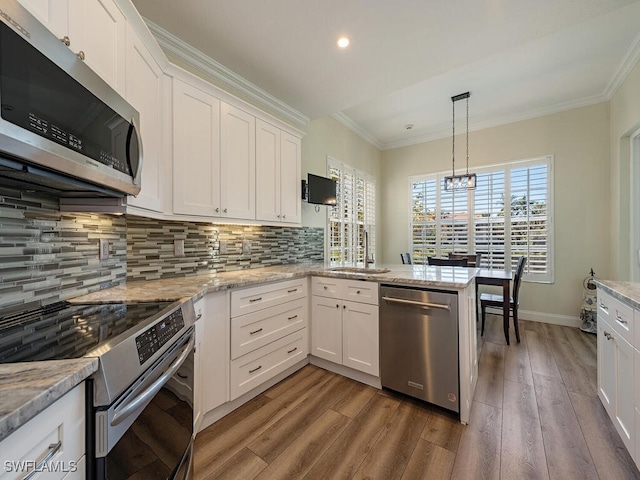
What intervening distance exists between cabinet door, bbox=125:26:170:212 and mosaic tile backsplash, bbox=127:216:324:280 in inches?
14.9

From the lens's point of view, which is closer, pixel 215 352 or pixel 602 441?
pixel 602 441

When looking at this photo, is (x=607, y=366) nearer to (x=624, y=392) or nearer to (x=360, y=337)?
(x=624, y=392)

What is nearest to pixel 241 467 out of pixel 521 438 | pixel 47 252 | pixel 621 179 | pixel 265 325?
pixel 265 325

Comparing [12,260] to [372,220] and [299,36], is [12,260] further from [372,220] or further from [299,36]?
[372,220]

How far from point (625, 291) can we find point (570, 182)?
3065 mm

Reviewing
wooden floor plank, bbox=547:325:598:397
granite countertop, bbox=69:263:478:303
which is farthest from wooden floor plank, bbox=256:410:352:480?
wooden floor plank, bbox=547:325:598:397

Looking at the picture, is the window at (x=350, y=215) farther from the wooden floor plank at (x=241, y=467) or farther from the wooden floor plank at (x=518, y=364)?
the wooden floor plank at (x=241, y=467)

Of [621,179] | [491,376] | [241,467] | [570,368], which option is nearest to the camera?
[241,467]

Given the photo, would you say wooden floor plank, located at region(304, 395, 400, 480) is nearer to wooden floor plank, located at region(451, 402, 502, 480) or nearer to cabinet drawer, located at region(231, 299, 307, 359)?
wooden floor plank, located at region(451, 402, 502, 480)

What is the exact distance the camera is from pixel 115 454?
2.52 ft

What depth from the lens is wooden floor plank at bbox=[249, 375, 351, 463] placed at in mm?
1588

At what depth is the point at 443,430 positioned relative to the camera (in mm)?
1738

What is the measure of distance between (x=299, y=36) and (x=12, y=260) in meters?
2.21

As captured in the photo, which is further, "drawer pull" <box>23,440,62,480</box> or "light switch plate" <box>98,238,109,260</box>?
"light switch plate" <box>98,238,109,260</box>
